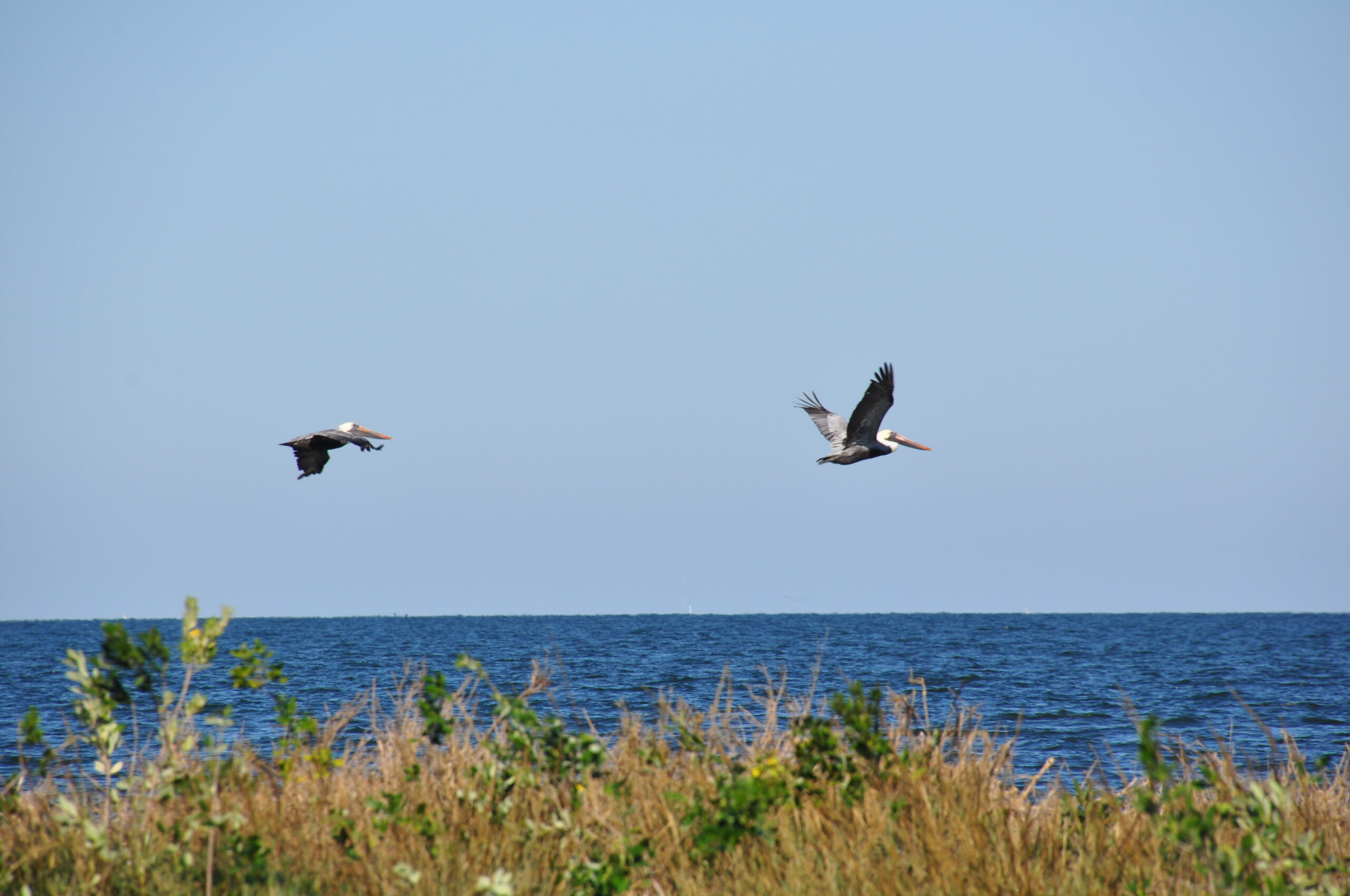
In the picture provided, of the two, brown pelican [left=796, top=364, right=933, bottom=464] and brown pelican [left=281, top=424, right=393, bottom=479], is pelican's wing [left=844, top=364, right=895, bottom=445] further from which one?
brown pelican [left=281, top=424, right=393, bottom=479]

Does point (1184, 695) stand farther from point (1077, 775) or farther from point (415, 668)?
point (415, 668)

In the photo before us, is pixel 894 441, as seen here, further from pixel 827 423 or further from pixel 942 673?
pixel 942 673

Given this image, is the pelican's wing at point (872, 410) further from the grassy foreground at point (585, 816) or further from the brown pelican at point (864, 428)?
the grassy foreground at point (585, 816)

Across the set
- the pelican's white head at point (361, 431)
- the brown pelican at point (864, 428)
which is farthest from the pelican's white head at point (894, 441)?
the pelican's white head at point (361, 431)

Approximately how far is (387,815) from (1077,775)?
10.5m

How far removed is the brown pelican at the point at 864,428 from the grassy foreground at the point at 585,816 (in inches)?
390

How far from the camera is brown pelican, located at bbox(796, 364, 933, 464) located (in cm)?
1597

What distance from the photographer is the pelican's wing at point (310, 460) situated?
562 inches

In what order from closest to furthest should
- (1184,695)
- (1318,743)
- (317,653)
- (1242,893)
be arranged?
(1242,893), (1318,743), (1184,695), (317,653)

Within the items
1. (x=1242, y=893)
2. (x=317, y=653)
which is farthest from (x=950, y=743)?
(x=317, y=653)

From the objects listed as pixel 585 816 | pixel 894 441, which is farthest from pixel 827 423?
pixel 585 816

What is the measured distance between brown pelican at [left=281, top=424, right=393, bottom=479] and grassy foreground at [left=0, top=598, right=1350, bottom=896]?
7939mm

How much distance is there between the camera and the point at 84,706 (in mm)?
5094

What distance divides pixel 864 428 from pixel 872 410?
528 millimetres
